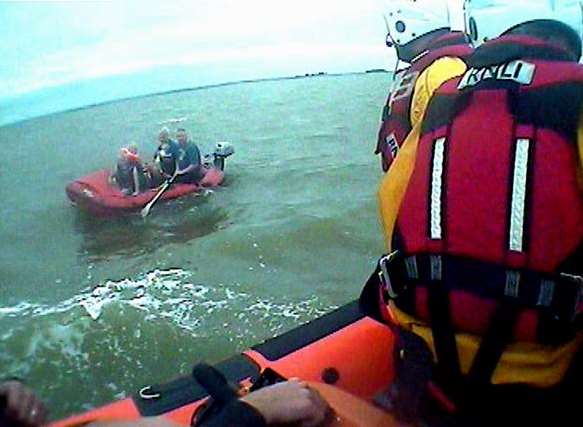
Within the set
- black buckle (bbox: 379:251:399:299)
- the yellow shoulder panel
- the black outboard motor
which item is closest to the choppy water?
the black outboard motor

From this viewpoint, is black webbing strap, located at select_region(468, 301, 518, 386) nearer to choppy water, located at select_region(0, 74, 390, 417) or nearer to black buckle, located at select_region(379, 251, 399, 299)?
black buckle, located at select_region(379, 251, 399, 299)

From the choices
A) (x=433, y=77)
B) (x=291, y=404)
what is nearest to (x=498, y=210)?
(x=291, y=404)

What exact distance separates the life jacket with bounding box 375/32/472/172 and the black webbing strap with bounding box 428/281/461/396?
0.59m

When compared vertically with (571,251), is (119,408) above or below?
below

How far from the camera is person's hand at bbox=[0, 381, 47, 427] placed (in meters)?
0.97

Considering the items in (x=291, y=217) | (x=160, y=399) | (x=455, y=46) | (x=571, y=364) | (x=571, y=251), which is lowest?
(x=291, y=217)

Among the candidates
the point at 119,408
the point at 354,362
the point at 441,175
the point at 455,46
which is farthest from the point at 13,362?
the point at 441,175

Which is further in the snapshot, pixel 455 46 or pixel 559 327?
pixel 455 46

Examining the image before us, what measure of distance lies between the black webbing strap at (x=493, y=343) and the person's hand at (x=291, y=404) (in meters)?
0.23

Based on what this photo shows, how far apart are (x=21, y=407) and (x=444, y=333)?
59cm

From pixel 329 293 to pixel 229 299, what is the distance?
Answer: 541 mm

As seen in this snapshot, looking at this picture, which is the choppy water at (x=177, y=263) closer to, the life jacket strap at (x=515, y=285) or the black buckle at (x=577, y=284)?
the life jacket strap at (x=515, y=285)

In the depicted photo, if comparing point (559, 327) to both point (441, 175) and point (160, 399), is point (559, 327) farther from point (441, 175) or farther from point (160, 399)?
point (160, 399)

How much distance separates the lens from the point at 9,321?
12.9ft
